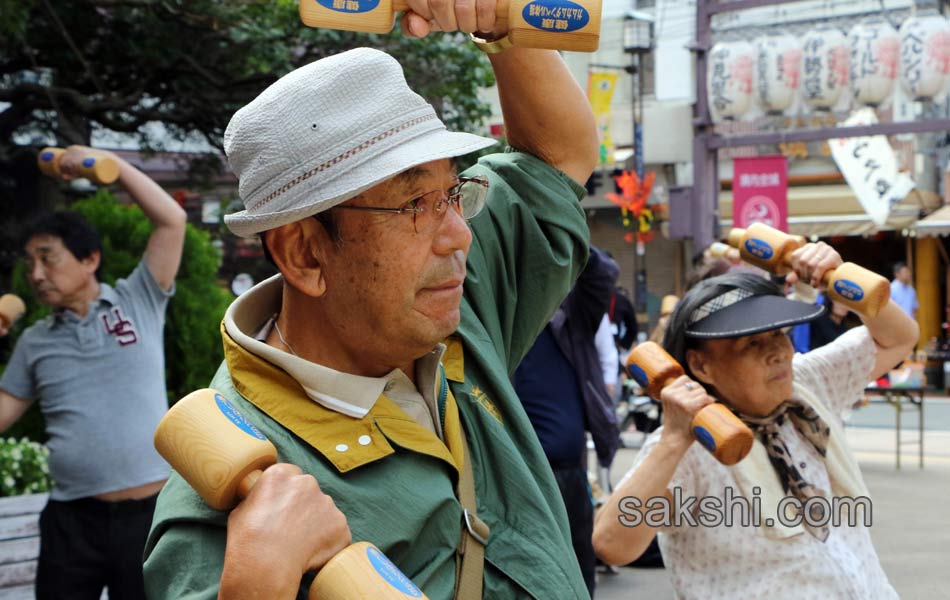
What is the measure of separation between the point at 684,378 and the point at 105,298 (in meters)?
2.46

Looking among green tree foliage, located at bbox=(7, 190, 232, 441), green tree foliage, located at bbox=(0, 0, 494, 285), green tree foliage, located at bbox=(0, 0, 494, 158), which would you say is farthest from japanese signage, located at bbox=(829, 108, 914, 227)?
green tree foliage, located at bbox=(7, 190, 232, 441)

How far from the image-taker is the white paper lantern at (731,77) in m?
13.6

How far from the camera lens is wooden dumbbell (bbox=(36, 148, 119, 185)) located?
13.6 feet

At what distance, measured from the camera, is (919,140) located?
20469mm

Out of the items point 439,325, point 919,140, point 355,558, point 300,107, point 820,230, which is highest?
point 300,107

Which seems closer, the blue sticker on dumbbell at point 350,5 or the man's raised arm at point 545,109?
the blue sticker on dumbbell at point 350,5

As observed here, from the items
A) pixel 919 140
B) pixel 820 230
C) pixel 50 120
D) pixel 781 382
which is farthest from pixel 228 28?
pixel 919 140

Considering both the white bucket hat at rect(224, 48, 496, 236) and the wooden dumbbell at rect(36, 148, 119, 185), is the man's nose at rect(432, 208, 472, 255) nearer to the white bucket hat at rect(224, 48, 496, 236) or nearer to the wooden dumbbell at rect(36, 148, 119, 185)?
the white bucket hat at rect(224, 48, 496, 236)

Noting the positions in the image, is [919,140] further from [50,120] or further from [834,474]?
[834,474]

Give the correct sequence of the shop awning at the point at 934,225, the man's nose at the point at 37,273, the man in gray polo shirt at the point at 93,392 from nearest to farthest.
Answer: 1. the man in gray polo shirt at the point at 93,392
2. the man's nose at the point at 37,273
3. the shop awning at the point at 934,225

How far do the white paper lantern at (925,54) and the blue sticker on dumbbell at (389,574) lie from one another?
12507 millimetres

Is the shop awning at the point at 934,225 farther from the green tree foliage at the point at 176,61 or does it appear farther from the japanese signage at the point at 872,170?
the green tree foliage at the point at 176,61

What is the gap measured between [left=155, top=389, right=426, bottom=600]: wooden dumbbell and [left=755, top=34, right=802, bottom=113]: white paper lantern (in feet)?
42.0

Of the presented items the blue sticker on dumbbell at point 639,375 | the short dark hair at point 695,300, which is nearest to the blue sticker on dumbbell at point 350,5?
the blue sticker on dumbbell at point 639,375
